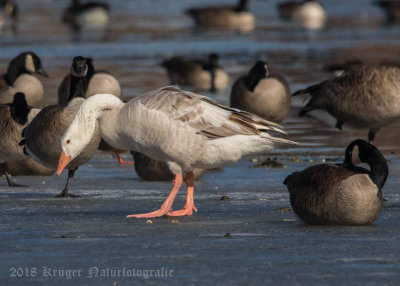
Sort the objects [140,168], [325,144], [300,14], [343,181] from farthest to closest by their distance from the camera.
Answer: [300,14] < [325,144] < [140,168] < [343,181]

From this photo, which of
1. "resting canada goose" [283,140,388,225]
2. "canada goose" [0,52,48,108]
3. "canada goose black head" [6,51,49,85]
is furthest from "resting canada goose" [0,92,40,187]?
"canada goose black head" [6,51,49,85]

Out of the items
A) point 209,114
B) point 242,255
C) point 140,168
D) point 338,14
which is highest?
point 209,114

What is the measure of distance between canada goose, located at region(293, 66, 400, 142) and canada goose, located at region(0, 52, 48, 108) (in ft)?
19.4

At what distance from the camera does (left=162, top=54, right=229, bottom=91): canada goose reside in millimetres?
23016

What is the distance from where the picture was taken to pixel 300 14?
47625 mm

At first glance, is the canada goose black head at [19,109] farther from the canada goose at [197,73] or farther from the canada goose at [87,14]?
the canada goose at [87,14]

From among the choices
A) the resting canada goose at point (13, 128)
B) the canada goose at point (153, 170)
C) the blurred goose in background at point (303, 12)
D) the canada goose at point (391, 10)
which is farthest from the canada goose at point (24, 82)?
the canada goose at point (391, 10)

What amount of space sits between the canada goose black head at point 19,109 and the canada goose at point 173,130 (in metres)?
3.07

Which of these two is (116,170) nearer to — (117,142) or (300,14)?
(117,142)

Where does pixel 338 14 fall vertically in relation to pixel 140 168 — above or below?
below

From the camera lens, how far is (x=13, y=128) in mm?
10859

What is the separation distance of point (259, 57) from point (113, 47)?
6693 mm

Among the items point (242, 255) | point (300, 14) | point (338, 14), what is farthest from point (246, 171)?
point (338, 14)

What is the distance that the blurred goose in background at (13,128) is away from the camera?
35.6 feet
